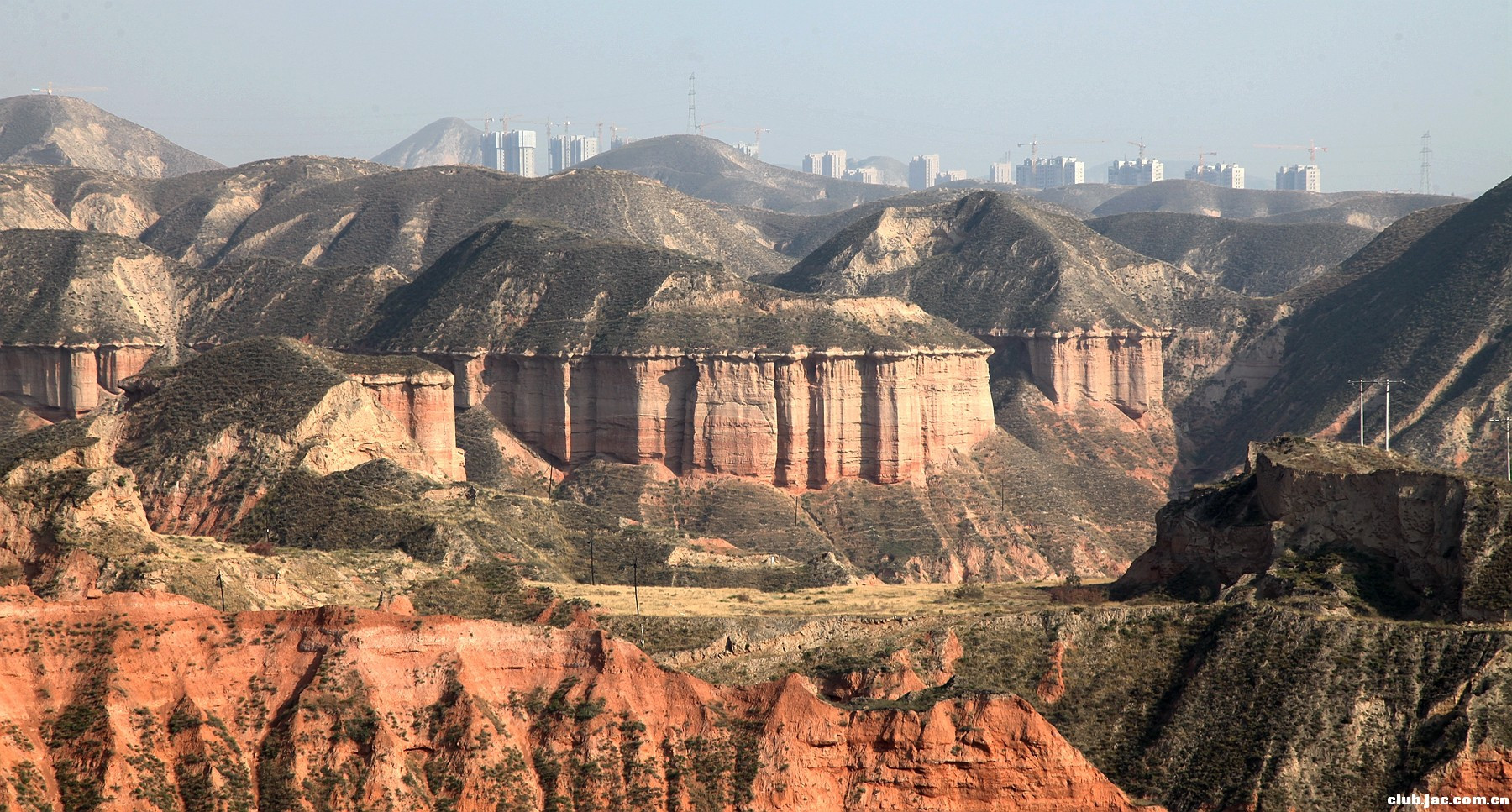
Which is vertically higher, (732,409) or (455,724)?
(732,409)

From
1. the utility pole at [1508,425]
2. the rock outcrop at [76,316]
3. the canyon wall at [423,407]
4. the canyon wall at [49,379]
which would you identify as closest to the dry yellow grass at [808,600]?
the canyon wall at [423,407]

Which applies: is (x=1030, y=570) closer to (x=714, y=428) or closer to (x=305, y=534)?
(x=714, y=428)

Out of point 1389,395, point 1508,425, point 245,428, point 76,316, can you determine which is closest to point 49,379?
point 76,316

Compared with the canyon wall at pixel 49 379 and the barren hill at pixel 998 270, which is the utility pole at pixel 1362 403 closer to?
the barren hill at pixel 998 270

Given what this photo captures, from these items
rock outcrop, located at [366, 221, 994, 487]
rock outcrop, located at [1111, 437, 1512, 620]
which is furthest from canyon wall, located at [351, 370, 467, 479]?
rock outcrop, located at [1111, 437, 1512, 620]

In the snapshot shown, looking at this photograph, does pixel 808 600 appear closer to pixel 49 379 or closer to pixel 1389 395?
pixel 1389 395

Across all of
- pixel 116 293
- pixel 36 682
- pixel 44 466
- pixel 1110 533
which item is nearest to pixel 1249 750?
pixel 36 682
